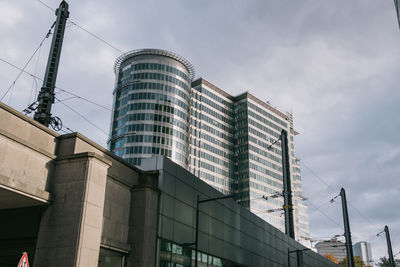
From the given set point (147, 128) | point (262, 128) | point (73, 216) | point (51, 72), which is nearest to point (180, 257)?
point (73, 216)

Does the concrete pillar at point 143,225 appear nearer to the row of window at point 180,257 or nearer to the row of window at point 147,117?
the row of window at point 180,257

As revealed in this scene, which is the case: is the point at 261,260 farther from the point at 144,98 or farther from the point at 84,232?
the point at 144,98

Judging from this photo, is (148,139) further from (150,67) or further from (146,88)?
(150,67)

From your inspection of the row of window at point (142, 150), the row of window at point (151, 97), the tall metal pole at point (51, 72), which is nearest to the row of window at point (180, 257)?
the tall metal pole at point (51, 72)

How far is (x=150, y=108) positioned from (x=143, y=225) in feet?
281

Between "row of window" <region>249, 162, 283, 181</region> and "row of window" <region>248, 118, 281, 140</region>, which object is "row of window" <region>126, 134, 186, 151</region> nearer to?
"row of window" <region>249, 162, 283, 181</region>

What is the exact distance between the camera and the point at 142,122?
108 meters

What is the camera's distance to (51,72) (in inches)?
1242

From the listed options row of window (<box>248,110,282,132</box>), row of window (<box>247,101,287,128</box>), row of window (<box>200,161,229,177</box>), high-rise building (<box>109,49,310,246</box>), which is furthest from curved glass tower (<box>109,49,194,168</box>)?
row of window (<box>247,101,287,128</box>)

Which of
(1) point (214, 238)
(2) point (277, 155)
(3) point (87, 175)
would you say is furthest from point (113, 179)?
(2) point (277, 155)

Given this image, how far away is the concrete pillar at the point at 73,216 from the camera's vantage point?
63.2ft

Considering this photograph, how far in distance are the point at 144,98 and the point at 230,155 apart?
46166mm

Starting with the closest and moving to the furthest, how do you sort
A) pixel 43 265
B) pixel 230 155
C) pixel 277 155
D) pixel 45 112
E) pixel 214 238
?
pixel 43 265 < pixel 45 112 < pixel 214 238 < pixel 230 155 < pixel 277 155

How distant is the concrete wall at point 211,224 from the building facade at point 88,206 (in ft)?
0.24
